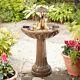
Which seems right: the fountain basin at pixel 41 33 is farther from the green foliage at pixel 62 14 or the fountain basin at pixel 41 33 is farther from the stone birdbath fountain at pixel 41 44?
the green foliage at pixel 62 14

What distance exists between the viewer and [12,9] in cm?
1155

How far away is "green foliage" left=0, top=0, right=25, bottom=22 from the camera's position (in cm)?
1116

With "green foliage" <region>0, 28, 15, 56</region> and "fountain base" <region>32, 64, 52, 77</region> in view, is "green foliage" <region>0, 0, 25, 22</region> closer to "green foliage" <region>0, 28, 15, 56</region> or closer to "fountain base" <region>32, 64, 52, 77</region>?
"green foliage" <region>0, 28, 15, 56</region>

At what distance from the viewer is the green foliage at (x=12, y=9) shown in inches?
439

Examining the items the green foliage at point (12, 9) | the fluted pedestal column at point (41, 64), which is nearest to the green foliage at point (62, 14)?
the green foliage at point (12, 9)

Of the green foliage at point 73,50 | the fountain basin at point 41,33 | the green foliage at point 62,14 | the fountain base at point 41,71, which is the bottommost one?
the fountain base at point 41,71

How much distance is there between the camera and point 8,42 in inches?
257

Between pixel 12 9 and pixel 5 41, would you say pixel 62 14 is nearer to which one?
pixel 12 9

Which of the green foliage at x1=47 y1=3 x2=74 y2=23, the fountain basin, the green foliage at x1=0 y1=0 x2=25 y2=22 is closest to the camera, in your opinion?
the fountain basin

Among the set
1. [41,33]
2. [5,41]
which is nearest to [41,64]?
[41,33]

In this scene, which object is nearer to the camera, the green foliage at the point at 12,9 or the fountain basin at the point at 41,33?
the fountain basin at the point at 41,33

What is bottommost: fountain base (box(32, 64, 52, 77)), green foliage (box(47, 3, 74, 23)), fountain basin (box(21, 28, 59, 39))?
fountain base (box(32, 64, 52, 77))

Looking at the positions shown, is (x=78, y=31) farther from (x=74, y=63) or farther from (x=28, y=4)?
(x=28, y=4)

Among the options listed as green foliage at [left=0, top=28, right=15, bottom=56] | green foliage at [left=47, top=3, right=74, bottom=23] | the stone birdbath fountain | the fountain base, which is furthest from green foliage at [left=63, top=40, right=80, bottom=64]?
green foliage at [left=47, top=3, right=74, bottom=23]
